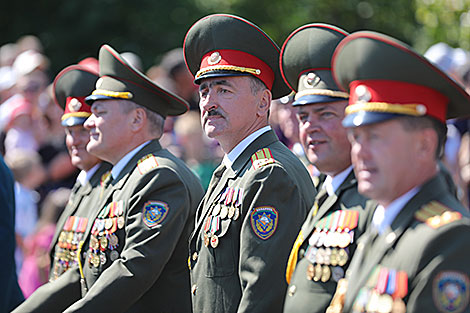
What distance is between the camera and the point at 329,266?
3820mm

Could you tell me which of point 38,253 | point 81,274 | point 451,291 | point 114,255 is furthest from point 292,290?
point 38,253

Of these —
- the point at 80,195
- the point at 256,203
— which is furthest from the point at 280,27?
the point at 256,203

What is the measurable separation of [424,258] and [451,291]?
153 millimetres

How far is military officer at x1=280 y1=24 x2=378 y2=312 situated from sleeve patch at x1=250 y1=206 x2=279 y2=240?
1.14 feet

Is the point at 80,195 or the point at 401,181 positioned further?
the point at 80,195

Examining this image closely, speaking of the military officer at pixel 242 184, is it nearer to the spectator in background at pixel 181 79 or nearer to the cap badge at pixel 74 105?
the cap badge at pixel 74 105

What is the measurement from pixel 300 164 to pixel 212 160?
187 inches

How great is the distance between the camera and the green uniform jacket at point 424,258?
3.08 metres

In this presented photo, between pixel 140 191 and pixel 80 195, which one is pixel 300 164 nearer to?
pixel 140 191

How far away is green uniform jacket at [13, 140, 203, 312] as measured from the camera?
207 inches

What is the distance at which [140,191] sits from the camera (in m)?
5.54

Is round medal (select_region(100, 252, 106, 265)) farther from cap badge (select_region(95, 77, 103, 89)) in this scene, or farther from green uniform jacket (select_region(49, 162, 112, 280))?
cap badge (select_region(95, 77, 103, 89))

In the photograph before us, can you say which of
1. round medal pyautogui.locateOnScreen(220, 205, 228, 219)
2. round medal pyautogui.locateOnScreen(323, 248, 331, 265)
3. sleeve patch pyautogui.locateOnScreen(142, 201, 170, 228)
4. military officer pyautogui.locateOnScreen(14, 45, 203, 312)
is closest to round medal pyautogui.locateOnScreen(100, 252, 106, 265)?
military officer pyautogui.locateOnScreen(14, 45, 203, 312)

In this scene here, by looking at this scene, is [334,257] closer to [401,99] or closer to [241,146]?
[401,99]
